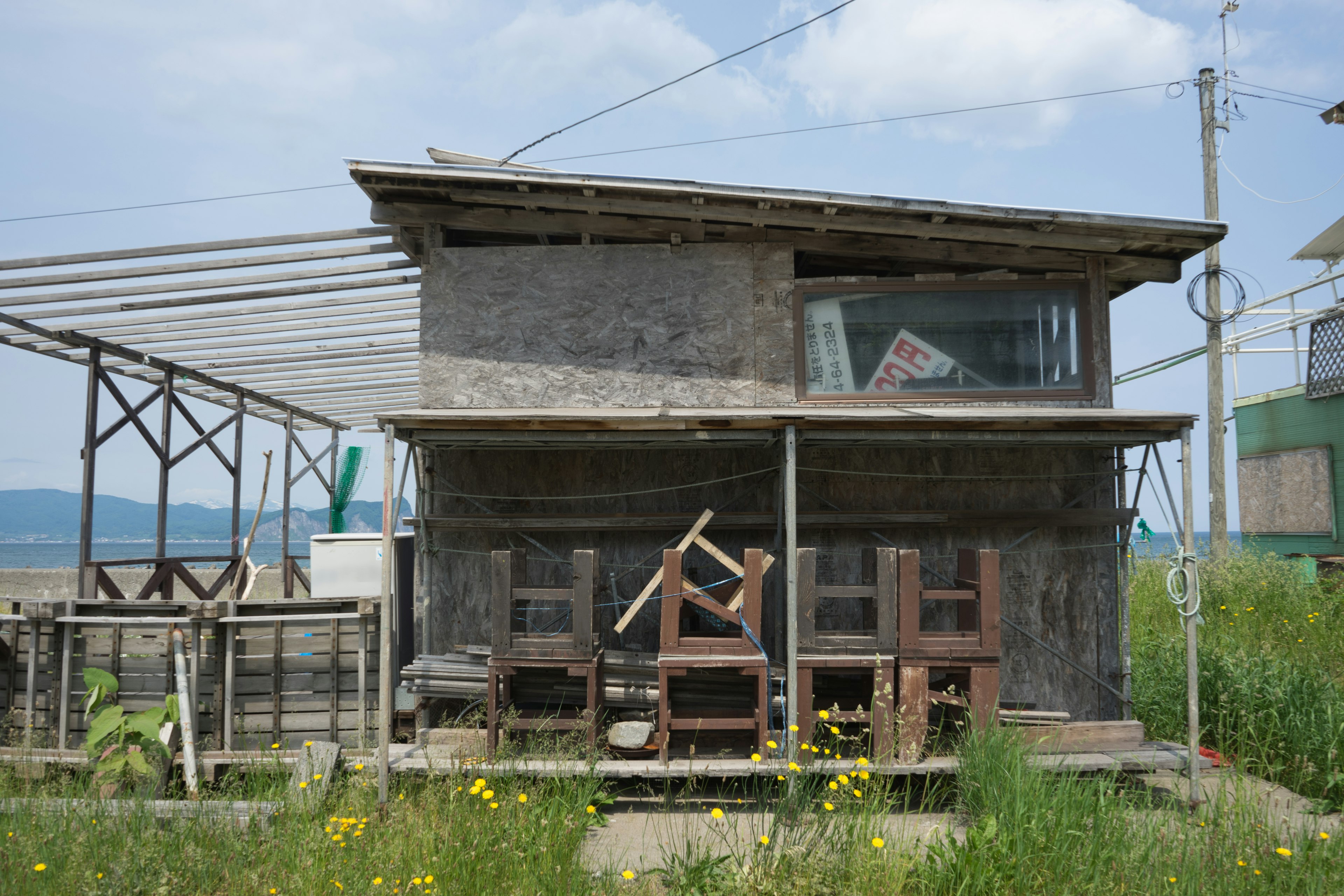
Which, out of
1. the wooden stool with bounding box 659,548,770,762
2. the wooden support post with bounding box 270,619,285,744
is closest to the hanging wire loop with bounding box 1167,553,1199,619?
the wooden stool with bounding box 659,548,770,762

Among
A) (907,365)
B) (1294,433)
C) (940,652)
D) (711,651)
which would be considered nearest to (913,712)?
(940,652)

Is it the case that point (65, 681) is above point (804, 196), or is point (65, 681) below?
below

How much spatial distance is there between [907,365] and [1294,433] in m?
13.3

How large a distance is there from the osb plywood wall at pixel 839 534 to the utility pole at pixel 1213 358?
289 inches

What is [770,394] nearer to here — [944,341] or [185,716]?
[944,341]

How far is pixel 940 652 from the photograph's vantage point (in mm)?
5934

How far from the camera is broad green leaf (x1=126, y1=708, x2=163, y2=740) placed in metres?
5.96

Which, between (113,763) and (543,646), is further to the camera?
(543,646)

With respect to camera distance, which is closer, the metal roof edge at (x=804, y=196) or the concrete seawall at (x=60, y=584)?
the metal roof edge at (x=804, y=196)

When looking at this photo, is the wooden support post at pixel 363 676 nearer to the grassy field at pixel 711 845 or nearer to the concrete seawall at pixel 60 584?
the grassy field at pixel 711 845

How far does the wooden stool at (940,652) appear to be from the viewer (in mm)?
5867

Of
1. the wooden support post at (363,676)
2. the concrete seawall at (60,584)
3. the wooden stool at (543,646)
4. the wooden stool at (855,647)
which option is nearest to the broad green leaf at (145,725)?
the wooden support post at (363,676)

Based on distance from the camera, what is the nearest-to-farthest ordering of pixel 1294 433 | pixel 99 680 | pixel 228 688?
pixel 99 680 < pixel 228 688 < pixel 1294 433

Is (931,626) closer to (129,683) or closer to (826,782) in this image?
(826,782)
